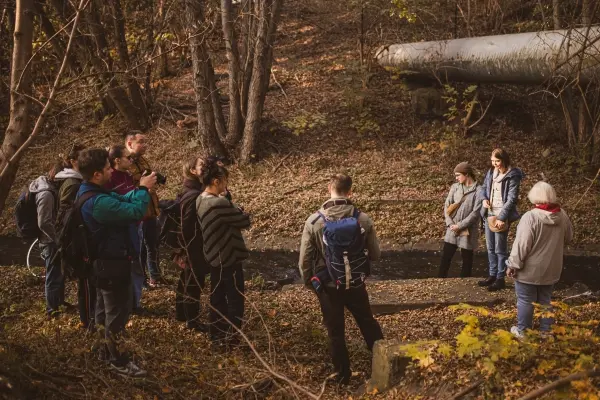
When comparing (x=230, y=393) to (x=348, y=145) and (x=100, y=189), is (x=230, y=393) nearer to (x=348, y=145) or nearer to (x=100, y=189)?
(x=100, y=189)

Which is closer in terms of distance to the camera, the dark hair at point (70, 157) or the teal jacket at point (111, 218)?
the teal jacket at point (111, 218)

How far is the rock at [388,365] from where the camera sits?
4.59 meters

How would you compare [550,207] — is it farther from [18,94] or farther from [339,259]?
[18,94]

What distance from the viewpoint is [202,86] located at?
13305 millimetres

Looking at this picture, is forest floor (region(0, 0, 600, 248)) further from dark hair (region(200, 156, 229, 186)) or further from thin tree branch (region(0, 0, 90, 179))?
thin tree branch (region(0, 0, 90, 179))

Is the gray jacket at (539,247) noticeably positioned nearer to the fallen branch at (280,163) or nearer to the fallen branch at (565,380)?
the fallen branch at (565,380)

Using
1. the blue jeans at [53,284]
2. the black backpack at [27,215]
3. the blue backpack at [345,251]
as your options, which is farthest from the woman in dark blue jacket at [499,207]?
the black backpack at [27,215]

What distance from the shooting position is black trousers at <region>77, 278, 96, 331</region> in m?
5.56

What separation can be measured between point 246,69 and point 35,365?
10.3 metres

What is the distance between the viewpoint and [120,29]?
1507cm

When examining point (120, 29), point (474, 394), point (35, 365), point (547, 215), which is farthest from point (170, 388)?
point (120, 29)

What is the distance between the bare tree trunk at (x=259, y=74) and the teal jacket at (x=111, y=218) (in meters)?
8.56

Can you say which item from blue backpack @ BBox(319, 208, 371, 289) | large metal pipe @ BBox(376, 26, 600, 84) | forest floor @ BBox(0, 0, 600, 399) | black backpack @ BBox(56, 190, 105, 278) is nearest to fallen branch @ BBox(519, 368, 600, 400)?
forest floor @ BBox(0, 0, 600, 399)

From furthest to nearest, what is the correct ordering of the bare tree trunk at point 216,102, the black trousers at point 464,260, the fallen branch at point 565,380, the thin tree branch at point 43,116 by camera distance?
the bare tree trunk at point 216,102
the black trousers at point 464,260
the thin tree branch at point 43,116
the fallen branch at point 565,380
